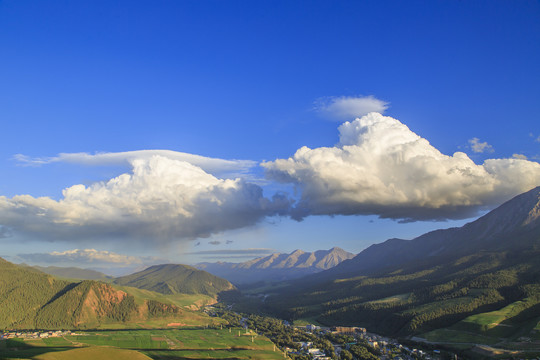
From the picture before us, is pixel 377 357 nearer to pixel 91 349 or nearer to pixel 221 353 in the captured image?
pixel 221 353

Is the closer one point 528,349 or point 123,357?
point 123,357

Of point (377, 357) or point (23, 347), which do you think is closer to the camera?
point (23, 347)

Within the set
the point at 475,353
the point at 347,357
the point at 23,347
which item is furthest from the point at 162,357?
the point at 475,353

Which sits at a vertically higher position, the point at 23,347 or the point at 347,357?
the point at 23,347

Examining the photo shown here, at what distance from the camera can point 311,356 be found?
639 feet

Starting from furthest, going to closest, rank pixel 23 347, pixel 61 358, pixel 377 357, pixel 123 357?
pixel 377 357 < pixel 23 347 < pixel 123 357 < pixel 61 358

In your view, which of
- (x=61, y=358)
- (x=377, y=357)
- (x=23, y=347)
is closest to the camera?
(x=61, y=358)

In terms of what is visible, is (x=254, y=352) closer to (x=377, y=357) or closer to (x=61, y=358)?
(x=377, y=357)

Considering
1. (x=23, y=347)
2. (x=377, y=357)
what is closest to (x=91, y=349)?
(x=23, y=347)

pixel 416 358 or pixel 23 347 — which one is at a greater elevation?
pixel 23 347

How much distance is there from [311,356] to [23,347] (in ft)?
455

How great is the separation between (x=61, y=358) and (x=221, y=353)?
79.1 metres

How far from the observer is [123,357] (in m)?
152

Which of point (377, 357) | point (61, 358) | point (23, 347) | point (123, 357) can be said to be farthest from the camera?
point (377, 357)
